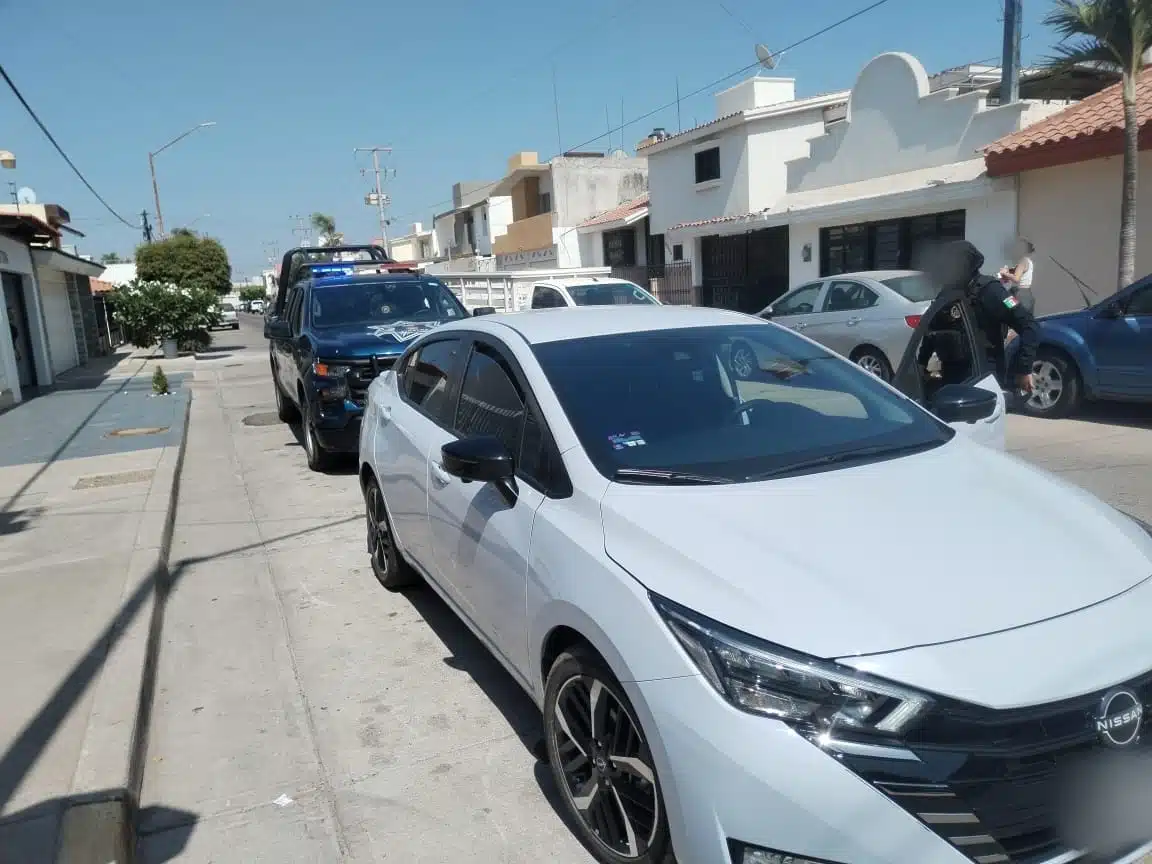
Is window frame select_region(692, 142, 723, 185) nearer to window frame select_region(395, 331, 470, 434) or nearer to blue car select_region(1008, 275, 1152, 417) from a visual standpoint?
blue car select_region(1008, 275, 1152, 417)

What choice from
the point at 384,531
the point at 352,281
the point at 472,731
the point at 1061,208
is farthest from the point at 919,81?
the point at 472,731

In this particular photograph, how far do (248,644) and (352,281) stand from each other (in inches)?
237

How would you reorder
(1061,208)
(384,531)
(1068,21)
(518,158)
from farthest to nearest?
(518,158), (1061,208), (1068,21), (384,531)

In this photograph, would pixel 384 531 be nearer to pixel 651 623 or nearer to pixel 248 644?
pixel 248 644

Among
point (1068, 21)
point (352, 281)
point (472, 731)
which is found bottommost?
point (472, 731)

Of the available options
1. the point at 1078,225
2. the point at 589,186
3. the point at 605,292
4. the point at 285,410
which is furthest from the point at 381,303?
the point at 589,186

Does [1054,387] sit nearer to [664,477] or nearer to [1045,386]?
[1045,386]

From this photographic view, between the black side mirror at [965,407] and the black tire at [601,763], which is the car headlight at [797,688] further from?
the black side mirror at [965,407]

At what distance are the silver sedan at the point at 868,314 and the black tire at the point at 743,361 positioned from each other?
7381 millimetres

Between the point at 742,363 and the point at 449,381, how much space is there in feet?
4.70

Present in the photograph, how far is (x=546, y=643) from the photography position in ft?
9.94

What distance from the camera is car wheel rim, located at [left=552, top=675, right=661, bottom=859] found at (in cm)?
260

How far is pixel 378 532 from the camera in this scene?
5578 millimetres

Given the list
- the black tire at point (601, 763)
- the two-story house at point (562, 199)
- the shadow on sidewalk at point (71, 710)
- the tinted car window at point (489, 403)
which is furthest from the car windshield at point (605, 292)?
the two-story house at point (562, 199)
